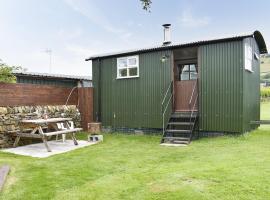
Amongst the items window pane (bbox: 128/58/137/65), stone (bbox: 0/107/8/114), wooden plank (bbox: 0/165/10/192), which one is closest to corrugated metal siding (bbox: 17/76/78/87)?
stone (bbox: 0/107/8/114)

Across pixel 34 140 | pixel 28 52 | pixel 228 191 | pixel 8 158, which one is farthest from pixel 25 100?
pixel 28 52

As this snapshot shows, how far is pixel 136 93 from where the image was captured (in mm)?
12719

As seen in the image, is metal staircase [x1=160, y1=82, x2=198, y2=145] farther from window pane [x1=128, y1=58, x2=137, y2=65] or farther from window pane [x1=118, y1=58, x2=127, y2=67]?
window pane [x1=118, y1=58, x2=127, y2=67]

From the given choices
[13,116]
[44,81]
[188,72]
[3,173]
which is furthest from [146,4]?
[44,81]

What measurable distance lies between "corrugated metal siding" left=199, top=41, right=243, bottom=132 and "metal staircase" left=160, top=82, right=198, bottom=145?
0.43 metres

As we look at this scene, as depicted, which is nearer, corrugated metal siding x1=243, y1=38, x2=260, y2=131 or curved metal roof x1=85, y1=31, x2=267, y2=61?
curved metal roof x1=85, y1=31, x2=267, y2=61

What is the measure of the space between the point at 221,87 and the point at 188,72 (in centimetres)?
210

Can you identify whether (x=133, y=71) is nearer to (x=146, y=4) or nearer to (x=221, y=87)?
(x=221, y=87)

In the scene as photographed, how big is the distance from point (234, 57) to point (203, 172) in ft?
19.4

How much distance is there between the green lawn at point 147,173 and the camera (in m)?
4.75

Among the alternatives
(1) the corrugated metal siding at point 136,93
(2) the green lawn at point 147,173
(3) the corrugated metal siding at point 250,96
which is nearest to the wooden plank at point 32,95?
(1) the corrugated metal siding at point 136,93

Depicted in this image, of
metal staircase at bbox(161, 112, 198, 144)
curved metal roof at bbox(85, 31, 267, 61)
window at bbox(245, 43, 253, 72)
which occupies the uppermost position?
curved metal roof at bbox(85, 31, 267, 61)

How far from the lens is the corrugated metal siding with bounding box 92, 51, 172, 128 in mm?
12102

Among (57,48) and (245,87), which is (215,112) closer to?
(245,87)
